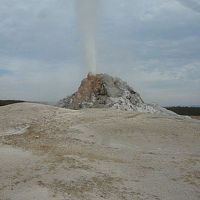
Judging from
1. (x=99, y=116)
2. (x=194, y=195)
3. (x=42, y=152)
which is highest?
(x=99, y=116)

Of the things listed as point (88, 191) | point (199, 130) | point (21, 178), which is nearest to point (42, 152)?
point (21, 178)

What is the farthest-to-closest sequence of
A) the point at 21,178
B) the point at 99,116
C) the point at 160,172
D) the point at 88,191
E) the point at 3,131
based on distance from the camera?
the point at 99,116
the point at 3,131
the point at 160,172
the point at 21,178
the point at 88,191

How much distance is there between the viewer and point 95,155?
32.2 feet

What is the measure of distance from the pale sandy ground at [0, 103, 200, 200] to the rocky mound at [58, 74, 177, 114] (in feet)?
14.0

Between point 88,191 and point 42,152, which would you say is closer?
point 88,191

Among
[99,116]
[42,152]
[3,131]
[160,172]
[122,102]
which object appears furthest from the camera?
[122,102]

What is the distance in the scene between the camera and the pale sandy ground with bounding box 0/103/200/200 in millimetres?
Answer: 8086

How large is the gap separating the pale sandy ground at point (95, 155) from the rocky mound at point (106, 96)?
4.26 metres

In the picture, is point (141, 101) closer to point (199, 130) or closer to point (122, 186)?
point (199, 130)

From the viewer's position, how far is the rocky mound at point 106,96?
59.2 feet

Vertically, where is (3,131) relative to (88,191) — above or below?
above

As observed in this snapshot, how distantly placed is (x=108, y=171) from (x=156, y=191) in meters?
1.14

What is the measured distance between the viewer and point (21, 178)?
8.48 metres

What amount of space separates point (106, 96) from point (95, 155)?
874cm
